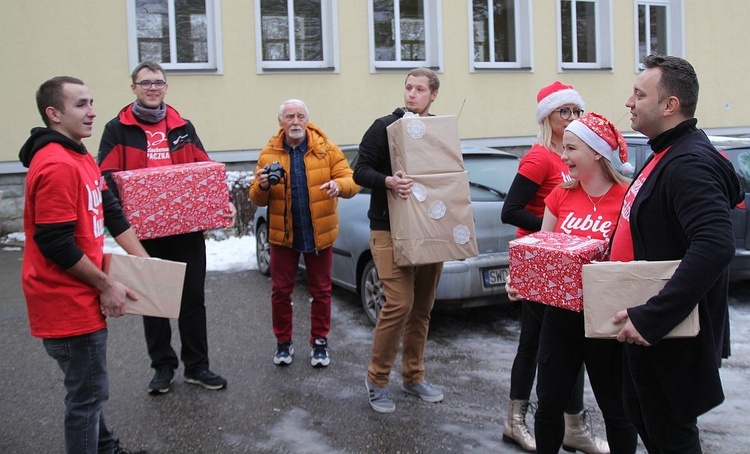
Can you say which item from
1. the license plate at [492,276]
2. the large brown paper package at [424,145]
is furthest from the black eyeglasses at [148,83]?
the license plate at [492,276]

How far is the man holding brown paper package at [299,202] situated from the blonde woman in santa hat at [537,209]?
150 centimetres

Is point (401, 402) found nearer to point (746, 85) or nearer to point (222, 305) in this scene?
point (222, 305)

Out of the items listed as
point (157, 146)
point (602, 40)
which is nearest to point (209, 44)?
point (157, 146)

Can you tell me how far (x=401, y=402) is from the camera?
441 cm

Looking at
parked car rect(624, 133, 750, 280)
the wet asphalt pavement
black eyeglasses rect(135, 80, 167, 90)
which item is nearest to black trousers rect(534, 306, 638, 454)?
the wet asphalt pavement

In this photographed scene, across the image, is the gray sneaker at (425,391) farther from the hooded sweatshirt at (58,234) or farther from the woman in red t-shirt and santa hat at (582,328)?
the hooded sweatshirt at (58,234)

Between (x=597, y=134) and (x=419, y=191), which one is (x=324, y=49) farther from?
(x=597, y=134)

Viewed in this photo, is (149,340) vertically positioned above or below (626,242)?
below

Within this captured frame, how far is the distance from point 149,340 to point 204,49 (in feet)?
26.8

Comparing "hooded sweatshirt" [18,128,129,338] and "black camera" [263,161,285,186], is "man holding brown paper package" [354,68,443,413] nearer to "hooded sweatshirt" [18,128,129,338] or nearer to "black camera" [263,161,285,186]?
"black camera" [263,161,285,186]

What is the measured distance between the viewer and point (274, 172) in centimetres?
471

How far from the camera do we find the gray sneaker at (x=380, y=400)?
13.9 feet

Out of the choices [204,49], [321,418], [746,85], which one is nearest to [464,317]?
[321,418]

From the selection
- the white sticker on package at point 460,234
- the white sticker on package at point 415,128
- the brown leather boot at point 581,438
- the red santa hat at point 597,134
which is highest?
the white sticker on package at point 415,128
